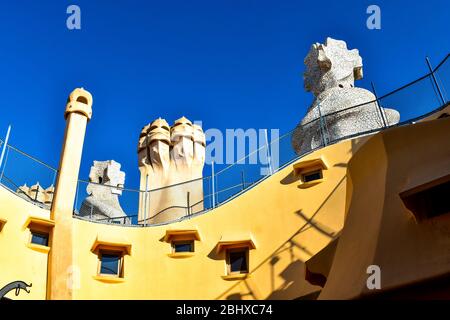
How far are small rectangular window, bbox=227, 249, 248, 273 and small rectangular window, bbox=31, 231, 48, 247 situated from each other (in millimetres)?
5039

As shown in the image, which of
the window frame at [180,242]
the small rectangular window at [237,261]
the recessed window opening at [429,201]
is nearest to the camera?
the recessed window opening at [429,201]

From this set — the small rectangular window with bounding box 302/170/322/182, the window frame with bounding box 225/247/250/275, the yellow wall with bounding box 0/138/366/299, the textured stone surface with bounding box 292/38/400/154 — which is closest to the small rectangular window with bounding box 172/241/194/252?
the yellow wall with bounding box 0/138/366/299

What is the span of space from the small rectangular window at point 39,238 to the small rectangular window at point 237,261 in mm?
5039

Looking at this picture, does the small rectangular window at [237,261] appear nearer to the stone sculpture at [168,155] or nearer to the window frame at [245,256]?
the window frame at [245,256]

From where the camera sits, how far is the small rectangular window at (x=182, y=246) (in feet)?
44.7

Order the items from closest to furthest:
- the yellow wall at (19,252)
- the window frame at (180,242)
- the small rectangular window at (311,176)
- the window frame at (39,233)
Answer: the yellow wall at (19,252) < the window frame at (39,233) < the window frame at (180,242) < the small rectangular window at (311,176)

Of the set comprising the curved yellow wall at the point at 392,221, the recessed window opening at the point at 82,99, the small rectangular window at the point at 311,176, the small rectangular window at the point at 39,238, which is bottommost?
the curved yellow wall at the point at 392,221

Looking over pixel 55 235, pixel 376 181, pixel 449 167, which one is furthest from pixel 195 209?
pixel 449 167

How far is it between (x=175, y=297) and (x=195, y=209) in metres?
6.00

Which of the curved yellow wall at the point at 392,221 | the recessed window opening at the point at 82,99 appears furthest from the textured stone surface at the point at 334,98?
the recessed window opening at the point at 82,99

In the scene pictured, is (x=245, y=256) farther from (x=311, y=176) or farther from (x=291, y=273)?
(x=311, y=176)

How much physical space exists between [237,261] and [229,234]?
0.82m

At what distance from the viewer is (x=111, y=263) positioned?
13219mm

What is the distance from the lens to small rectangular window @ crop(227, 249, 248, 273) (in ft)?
42.7
